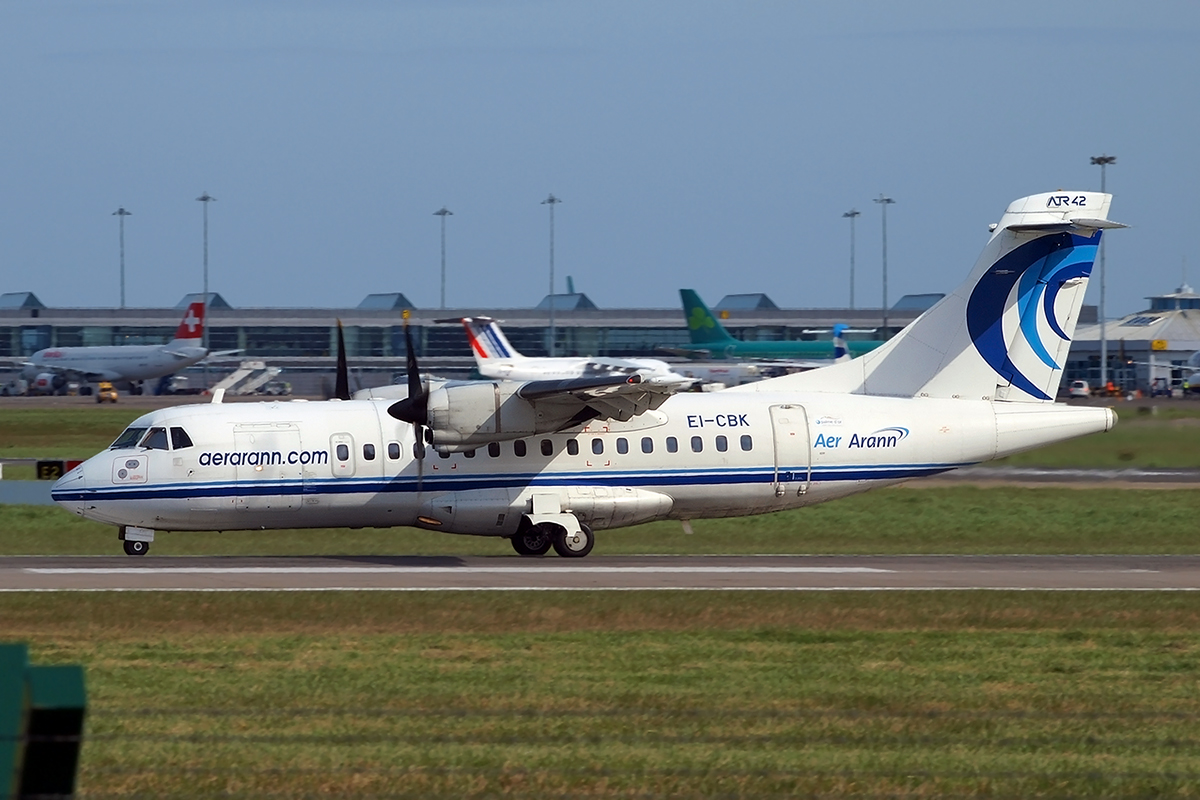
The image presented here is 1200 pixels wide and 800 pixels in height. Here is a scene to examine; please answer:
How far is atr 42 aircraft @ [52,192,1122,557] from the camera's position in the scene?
80.3ft

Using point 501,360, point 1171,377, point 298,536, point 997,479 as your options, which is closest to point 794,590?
point 298,536

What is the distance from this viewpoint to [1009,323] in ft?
90.0

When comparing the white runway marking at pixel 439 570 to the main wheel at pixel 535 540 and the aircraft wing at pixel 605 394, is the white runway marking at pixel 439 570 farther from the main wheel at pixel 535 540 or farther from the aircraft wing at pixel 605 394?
the aircraft wing at pixel 605 394

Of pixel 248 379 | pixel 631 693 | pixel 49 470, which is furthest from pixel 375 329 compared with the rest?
pixel 631 693

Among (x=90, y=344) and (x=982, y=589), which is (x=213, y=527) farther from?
(x=90, y=344)

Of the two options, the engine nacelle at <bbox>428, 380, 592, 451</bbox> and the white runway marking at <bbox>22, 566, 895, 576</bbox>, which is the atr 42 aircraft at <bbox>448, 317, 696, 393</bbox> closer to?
the engine nacelle at <bbox>428, 380, 592, 451</bbox>

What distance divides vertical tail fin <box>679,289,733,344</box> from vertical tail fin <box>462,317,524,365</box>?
2931 cm

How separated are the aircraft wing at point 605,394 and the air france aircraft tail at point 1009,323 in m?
3.53

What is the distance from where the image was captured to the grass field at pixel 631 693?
1036 cm

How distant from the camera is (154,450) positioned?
24547 mm

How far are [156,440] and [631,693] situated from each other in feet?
43.8

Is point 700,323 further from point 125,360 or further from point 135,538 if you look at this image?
point 135,538

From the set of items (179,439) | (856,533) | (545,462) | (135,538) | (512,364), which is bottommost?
(856,533)

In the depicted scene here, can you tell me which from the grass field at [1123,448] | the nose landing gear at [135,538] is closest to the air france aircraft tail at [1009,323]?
the grass field at [1123,448]
